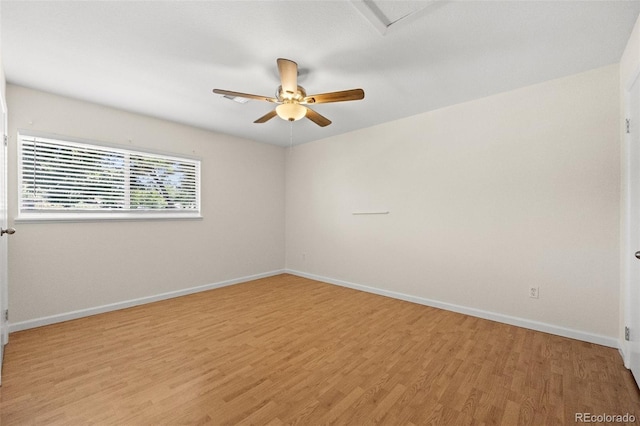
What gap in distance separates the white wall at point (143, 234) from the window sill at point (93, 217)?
56 mm

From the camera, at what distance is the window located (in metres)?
2.85

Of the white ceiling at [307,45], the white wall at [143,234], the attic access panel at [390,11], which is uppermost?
the white ceiling at [307,45]

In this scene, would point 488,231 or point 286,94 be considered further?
point 488,231

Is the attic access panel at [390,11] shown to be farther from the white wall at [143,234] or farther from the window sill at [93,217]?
the window sill at [93,217]

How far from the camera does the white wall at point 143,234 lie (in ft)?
9.21

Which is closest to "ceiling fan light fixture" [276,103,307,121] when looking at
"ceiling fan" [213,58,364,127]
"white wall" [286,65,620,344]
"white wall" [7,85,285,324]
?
"ceiling fan" [213,58,364,127]

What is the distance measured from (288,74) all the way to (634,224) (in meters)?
2.83

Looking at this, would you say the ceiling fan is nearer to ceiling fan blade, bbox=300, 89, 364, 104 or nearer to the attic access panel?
ceiling fan blade, bbox=300, 89, 364, 104

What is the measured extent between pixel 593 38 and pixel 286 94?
2368 millimetres

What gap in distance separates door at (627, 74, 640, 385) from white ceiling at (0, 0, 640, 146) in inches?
22.0

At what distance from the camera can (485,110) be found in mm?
3084

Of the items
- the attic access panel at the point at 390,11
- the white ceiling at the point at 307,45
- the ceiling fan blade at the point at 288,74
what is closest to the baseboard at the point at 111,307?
the white ceiling at the point at 307,45

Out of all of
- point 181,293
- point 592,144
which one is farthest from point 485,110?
point 181,293

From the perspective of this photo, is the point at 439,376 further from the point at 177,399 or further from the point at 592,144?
the point at 592,144
